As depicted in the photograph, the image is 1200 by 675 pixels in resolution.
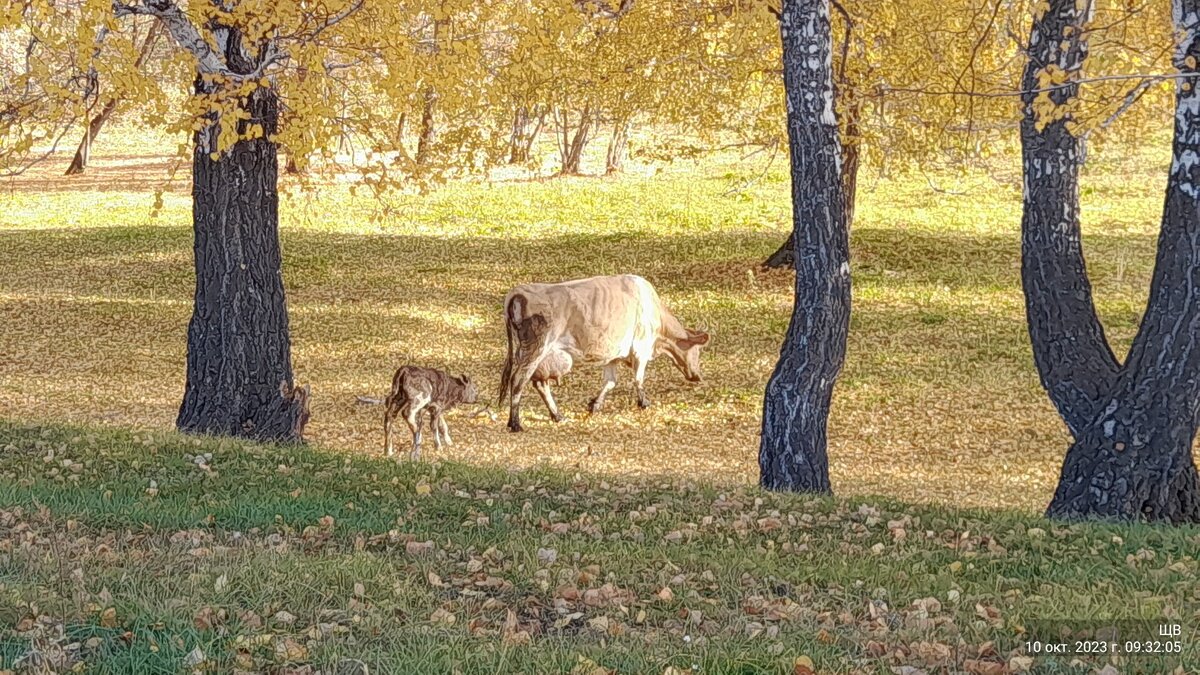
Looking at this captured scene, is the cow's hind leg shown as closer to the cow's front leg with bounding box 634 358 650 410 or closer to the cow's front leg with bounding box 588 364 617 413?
the cow's front leg with bounding box 588 364 617 413

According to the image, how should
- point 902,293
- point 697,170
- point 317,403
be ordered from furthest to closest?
point 697,170, point 902,293, point 317,403

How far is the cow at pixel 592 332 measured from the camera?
14328 mm

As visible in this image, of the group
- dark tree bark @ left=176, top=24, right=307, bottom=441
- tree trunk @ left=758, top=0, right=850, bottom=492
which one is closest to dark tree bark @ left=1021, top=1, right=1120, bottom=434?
tree trunk @ left=758, top=0, right=850, bottom=492

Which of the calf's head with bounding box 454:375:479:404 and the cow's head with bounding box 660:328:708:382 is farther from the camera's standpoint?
the cow's head with bounding box 660:328:708:382

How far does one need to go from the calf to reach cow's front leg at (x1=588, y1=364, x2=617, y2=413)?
2662 mm

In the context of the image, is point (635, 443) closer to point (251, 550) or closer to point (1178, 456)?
point (1178, 456)

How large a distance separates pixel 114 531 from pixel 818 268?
5.00 m

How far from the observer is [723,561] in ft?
19.6

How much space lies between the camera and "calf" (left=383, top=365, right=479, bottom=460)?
1238cm

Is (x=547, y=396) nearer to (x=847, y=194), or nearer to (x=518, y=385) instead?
(x=518, y=385)

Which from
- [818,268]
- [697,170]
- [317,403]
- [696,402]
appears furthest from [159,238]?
[818,268]

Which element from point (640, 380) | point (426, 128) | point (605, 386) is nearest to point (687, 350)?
point (640, 380)

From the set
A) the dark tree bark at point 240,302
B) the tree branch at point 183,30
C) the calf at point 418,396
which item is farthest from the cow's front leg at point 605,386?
the tree branch at point 183,30

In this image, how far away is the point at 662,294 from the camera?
70.2ft
